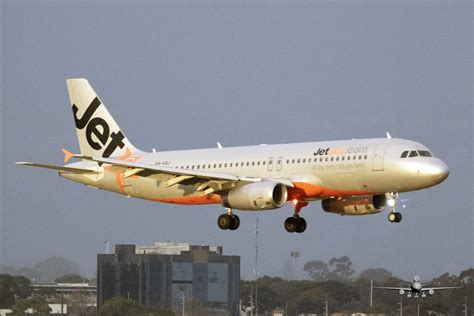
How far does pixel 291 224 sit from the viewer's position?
9125 centimetres

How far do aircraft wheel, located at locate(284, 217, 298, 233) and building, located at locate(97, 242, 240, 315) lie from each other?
74964 millimetres

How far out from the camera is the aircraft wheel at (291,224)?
91188 millimetres

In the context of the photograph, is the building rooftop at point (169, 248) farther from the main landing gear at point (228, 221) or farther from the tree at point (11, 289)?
the main landing gear at point (228, 221)

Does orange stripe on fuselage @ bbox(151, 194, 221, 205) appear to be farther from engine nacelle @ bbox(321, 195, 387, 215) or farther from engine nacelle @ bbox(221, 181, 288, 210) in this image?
engine nacelle @ bbox(321, 195, 387, 215)

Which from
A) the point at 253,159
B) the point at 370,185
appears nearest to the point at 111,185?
the point at 253,159

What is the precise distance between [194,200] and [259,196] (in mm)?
8939

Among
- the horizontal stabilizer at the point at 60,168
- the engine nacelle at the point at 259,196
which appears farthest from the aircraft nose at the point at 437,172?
the horizontal stabilizer at the point at 60,168

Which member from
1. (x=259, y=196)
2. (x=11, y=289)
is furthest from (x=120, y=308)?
(x=259, y=196)

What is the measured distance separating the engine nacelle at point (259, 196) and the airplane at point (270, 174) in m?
0.06

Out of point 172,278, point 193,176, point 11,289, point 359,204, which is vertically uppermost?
point 193,176

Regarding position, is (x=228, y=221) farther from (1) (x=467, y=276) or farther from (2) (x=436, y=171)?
(1) (x=467, y=276)

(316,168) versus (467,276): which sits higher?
(316,168)

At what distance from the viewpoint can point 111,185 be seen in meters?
96.4

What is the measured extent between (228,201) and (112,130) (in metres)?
16.5
